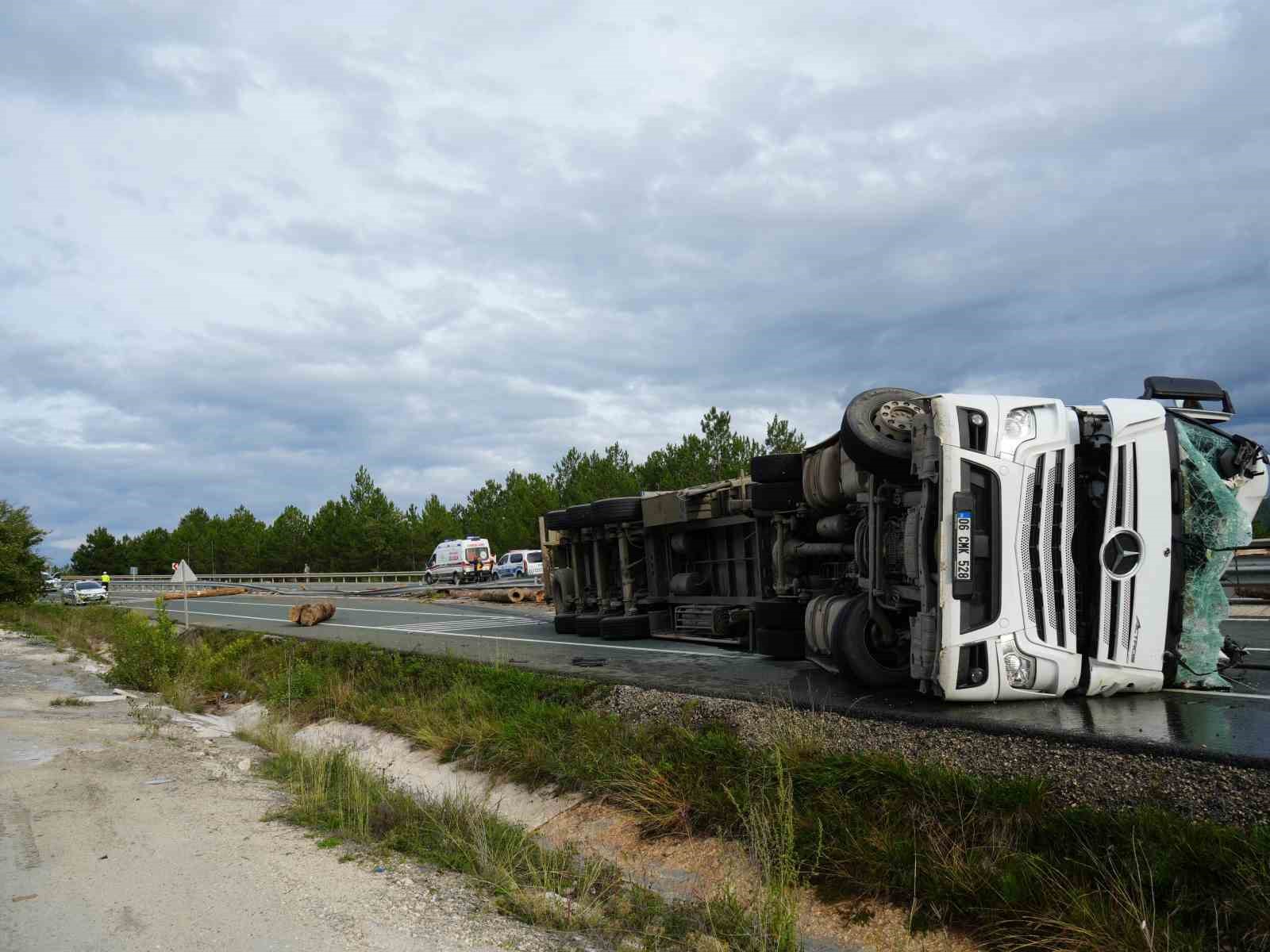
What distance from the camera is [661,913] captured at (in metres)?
5.94

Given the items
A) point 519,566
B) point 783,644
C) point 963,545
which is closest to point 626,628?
point 783,644

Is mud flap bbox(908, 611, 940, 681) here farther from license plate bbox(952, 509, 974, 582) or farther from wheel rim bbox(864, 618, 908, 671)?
wheel rim bbox(864, 618, 908, 671)

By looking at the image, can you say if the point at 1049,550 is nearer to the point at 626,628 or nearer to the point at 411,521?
the point at 626,628

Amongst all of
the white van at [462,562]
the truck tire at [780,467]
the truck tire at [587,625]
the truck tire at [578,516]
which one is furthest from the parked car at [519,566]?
the truck tire at [780,467]

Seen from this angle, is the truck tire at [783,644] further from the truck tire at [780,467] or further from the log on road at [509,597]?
the log on road at [509,597]

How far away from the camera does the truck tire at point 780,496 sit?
36.5 ft

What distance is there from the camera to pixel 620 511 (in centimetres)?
1493

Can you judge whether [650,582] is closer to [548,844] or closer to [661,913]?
[548,844]

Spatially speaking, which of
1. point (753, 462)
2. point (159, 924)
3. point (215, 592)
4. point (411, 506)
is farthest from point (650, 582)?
point (411, 506)

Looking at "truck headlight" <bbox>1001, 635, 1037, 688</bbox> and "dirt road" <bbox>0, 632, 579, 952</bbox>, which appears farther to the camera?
"truck headlight" <bbox>1001, 635, 1037, 688</bbox>

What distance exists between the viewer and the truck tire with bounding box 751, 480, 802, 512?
438 inches

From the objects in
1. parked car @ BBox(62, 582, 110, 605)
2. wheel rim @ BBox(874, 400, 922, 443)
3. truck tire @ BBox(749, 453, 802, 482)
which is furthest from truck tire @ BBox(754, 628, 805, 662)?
parked car @ BBox(62, 582, 110, 605)

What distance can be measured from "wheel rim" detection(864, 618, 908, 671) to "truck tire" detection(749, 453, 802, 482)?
308 cm

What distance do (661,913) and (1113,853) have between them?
269 cm
